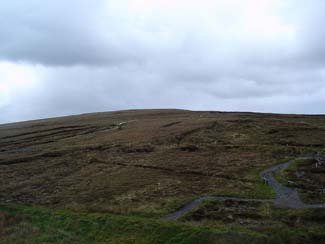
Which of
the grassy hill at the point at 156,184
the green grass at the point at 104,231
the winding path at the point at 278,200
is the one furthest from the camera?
the winding path at the point at 278,200

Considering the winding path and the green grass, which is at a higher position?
the winding path

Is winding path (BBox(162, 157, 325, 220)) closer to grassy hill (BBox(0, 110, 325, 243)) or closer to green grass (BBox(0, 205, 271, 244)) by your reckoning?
grassy hill (BBox(0, 110, 325, 243))

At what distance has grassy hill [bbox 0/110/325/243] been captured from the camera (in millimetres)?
40781

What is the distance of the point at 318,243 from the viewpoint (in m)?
37.5

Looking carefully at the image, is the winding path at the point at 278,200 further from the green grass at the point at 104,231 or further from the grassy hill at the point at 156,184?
the green grass at the point at 104,231

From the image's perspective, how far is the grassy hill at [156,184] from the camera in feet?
134

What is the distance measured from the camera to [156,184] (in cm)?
6053

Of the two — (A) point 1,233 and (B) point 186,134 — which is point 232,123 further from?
(A) point 1,233

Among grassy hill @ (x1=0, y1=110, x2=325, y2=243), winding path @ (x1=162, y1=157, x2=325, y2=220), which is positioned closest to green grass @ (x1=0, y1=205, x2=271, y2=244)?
grassy hill @ (x1=0, y1=110, x2=325, y2=243)

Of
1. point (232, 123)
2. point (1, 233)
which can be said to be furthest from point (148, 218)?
point (232, 123)

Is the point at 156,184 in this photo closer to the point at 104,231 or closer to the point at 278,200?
the point at 278,200

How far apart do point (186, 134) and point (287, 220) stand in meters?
63.8

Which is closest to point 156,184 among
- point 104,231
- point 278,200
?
point 278,200

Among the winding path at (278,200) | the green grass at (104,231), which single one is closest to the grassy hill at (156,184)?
the green grass at (104,231)
